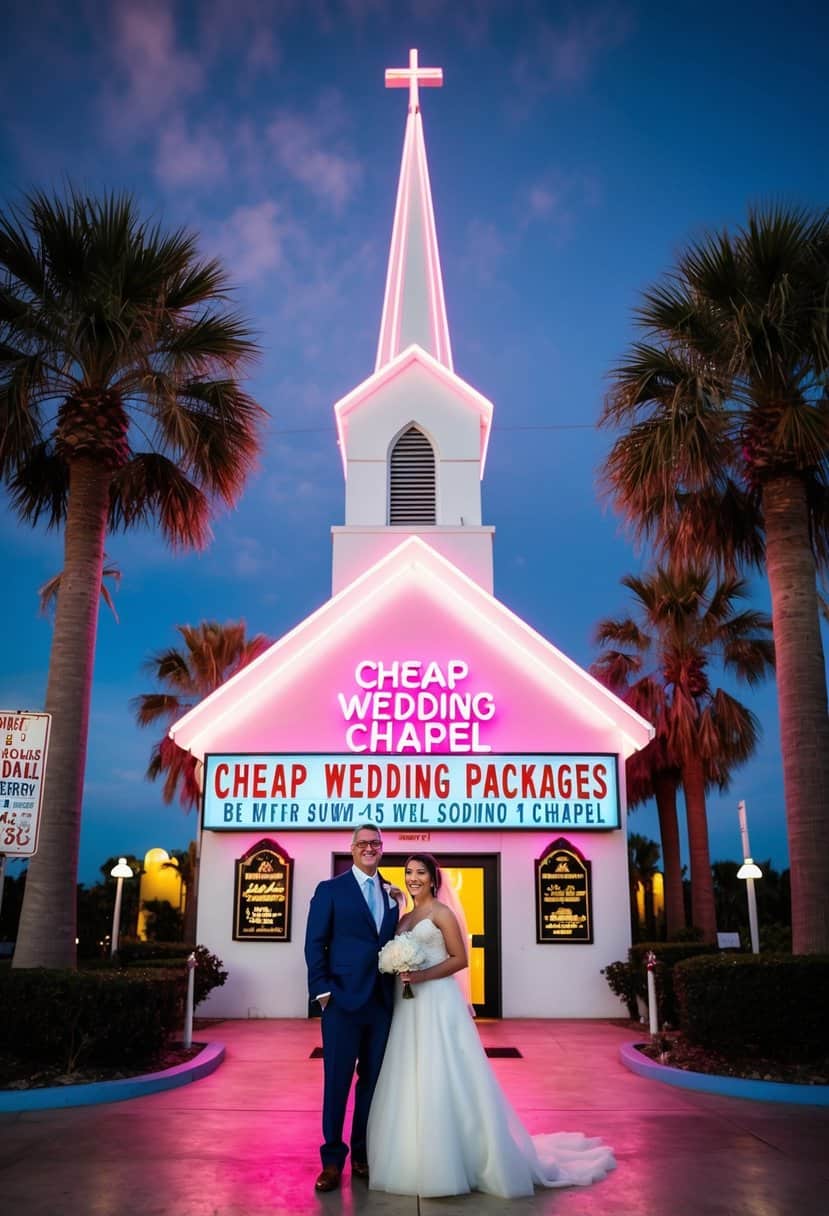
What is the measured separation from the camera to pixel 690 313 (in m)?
12.4

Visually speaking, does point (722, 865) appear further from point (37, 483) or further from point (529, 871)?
point (37, 483)

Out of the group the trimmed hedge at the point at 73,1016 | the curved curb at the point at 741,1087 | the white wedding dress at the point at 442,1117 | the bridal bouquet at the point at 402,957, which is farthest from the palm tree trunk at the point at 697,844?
the bridal bouquet at the point at 402,957

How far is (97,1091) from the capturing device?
8805 millimetres

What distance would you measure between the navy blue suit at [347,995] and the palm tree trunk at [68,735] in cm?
480

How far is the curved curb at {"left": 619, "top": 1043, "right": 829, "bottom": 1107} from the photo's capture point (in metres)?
8.98

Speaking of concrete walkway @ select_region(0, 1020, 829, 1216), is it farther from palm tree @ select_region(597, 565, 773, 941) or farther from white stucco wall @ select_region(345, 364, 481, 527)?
palm tree @ select_region(597, 565, 773, 941)

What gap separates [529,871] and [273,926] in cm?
403

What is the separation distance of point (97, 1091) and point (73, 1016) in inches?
28.2

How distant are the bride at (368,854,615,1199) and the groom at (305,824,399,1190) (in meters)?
0.17

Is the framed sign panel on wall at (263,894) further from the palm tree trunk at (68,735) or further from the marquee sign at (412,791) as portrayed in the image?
the palm tree trunk at (68,735)

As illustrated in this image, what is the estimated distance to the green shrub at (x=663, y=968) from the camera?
43.6 ft

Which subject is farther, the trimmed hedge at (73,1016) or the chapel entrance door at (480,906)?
the chapel entrance door at (480,906)

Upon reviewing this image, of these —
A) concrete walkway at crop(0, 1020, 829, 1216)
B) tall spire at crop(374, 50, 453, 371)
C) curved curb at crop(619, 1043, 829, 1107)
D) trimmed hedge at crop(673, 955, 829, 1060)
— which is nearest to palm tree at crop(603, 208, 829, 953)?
trimmed hedge at crop(673, 955, 829, 1060)

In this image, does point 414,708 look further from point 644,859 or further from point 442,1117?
point 644,859
